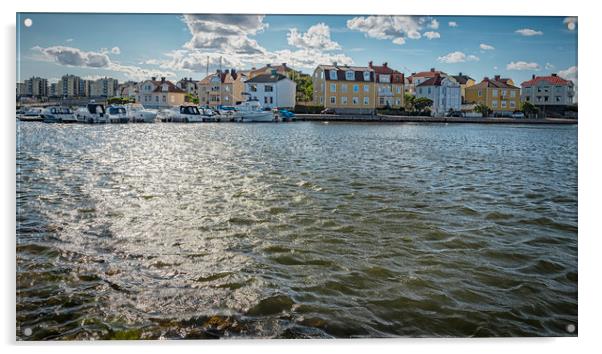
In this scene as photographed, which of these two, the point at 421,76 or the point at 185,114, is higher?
the point at 421,76

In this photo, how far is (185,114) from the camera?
20.9ft

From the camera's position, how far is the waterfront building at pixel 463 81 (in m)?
5.05

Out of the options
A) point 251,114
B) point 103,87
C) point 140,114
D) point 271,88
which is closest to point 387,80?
point 271,88

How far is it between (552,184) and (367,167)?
310 centimetres

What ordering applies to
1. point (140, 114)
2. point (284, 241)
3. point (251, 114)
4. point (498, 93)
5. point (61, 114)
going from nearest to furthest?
point (284, 241)
point (498, 93)
point (61, 114)
point (140, 114)
point (251, 114)

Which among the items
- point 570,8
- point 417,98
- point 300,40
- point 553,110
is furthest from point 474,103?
point 300,40

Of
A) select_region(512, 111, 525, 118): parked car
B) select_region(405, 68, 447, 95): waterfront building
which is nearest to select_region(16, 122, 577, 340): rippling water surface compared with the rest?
select_region(512, 111, 525, 118): parked car

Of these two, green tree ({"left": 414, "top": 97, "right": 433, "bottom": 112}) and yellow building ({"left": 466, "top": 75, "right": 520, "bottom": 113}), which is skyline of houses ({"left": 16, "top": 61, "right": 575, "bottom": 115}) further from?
green tree ({"left": 414, "top": 97, "right": 433, "bottom": 112})

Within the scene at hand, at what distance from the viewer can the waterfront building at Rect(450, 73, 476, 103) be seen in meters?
5.05

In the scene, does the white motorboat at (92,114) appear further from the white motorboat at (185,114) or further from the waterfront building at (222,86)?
the waterfront building at (222,86)

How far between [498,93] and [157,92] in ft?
10.2

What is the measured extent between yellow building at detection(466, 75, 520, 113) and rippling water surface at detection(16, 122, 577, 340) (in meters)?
0.40

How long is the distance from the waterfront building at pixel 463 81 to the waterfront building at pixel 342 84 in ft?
2.67

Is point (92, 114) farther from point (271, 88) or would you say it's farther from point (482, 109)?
point (482, 109)
